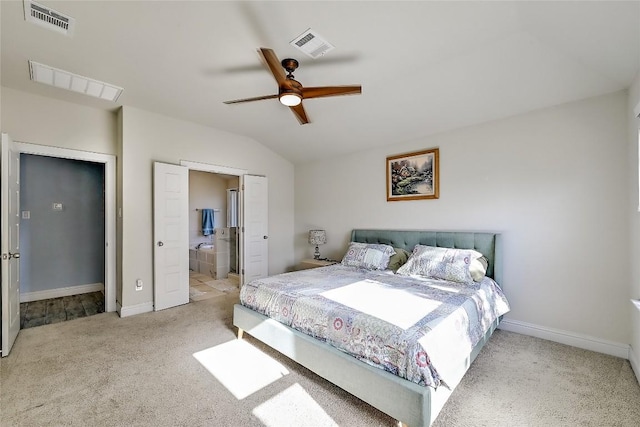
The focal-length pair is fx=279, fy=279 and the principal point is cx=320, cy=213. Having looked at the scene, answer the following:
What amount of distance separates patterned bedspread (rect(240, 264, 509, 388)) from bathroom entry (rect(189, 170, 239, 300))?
8.94ft

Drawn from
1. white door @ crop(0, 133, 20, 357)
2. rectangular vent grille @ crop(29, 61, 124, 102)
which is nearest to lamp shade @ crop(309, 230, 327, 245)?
rectangular vent grille @ crop(29, 61, 124, 102)

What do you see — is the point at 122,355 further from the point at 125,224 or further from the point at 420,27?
the point at 420,27

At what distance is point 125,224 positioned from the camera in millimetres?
3754

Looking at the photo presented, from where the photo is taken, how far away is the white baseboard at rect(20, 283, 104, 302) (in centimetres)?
430

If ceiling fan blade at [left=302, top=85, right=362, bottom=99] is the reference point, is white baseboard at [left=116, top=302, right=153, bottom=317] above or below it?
below

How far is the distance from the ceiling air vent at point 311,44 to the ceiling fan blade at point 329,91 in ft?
1.24

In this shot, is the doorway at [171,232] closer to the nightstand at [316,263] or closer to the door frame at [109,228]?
the door frame at [109,228]

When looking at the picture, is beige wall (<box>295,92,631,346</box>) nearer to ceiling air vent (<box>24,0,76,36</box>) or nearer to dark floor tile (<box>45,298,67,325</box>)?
ceiling air vent (<box>24,0,76,36</box>)

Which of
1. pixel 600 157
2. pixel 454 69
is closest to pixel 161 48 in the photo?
pixel 454 69

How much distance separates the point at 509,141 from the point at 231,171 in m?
4.06

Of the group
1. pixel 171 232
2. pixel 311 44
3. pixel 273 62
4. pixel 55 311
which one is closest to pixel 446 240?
pixel 311 44

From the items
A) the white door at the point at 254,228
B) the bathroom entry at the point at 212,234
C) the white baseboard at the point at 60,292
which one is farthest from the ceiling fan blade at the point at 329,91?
the white baseboard at the point at 60,292

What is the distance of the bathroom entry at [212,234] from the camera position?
5672 millimetres

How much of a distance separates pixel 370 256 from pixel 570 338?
2.19 metres
